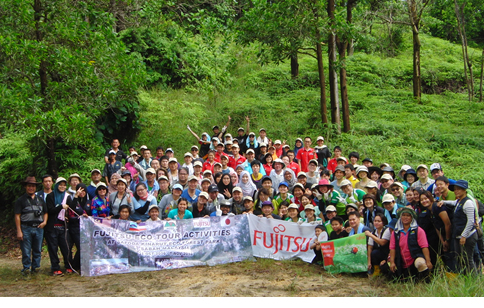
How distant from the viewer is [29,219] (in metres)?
8.75

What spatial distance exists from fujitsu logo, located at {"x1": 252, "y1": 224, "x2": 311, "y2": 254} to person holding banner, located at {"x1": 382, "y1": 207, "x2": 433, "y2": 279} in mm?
2081

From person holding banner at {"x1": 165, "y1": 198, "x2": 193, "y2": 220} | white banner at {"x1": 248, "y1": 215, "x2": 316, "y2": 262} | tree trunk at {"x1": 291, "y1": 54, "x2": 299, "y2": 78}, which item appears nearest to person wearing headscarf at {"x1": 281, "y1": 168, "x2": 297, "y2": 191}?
white banner at {"x1": 248, "y1": 215, "x2": 316, "y2": 262}

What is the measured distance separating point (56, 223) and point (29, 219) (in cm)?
52

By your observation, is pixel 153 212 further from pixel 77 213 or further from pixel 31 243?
pixel 31 243

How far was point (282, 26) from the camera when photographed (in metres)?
16.5

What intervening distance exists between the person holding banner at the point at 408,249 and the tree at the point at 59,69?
737cm

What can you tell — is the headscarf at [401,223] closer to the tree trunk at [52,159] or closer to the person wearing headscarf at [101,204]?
the person wearing headscarf at [101,204]

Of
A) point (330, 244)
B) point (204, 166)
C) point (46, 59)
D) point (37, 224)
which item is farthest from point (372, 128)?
point (37, 224)

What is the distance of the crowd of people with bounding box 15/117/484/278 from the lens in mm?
7398

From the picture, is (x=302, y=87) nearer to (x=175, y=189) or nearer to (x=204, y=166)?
(x=204, y=166)

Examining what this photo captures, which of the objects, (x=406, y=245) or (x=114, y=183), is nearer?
(x=406, y=245)

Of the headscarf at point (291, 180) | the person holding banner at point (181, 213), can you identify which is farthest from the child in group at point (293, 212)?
the person holding banner at point (181, 213)

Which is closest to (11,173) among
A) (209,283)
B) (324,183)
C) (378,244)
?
(209,283)

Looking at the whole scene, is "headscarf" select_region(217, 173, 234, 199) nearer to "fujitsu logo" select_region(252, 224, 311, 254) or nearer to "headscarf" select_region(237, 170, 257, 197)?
"headscarf" select_region(237, 170, 257, 197)
